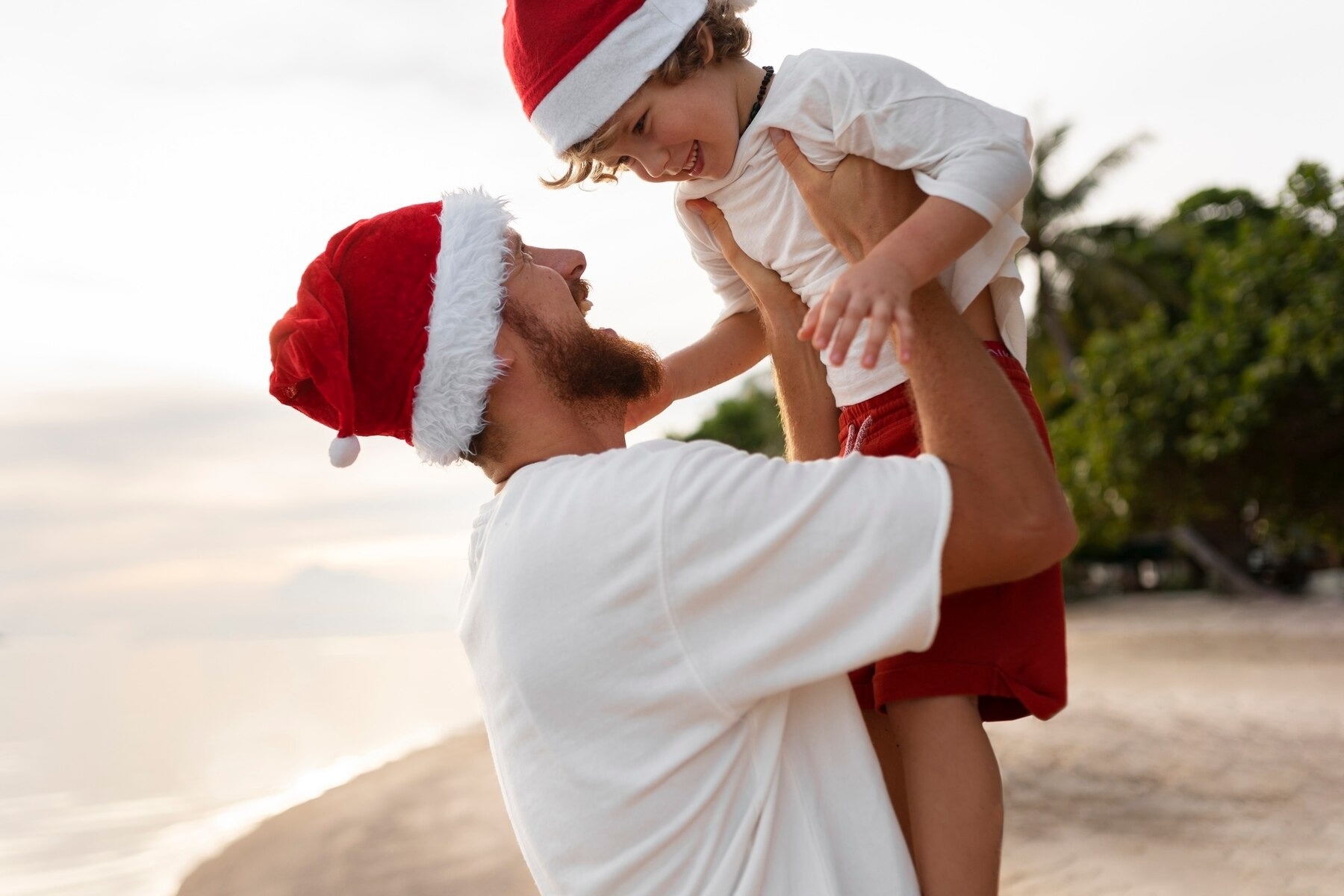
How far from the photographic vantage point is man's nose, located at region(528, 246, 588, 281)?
219 centimetres

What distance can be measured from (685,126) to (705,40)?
0.17 m

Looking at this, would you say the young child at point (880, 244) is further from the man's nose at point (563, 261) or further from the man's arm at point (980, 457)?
the man's nose at point (563, 261)

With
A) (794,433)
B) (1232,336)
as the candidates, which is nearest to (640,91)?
(794,433)

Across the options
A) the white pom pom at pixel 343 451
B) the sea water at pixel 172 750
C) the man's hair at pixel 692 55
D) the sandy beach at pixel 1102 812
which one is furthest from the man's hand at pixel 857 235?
the sea water at pixel 172 750

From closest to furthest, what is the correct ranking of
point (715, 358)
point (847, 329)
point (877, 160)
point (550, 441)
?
1. point (847, 329)
2. point (877, 160)
3. point (550, 441)
4. point (715, 358)

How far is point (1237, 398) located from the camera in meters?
17.3

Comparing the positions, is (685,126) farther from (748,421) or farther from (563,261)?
(748,421)

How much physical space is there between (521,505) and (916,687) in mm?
696

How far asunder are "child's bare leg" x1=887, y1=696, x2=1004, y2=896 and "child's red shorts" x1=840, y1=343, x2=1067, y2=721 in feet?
0.13

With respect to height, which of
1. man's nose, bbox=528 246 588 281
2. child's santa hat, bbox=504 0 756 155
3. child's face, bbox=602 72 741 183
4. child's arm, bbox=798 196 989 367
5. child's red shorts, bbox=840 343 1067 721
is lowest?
child's red shorts, bbox=840 343 1067 721

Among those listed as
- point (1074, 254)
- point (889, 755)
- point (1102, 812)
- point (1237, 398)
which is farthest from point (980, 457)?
point (1074, 254)

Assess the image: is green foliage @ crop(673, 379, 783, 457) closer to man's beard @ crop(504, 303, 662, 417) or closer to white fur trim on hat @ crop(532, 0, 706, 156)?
white fur trim on hat @ crop(532, 0, 706, 156)

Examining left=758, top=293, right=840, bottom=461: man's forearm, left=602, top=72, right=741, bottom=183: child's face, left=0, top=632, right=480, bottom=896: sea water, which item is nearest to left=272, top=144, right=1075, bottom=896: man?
left=602, top=72, right=741, bottom=183: child's face

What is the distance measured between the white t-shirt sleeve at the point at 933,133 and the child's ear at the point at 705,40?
313mm
